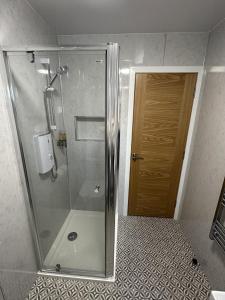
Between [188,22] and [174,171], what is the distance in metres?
1.67

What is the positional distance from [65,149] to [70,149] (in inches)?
2.3

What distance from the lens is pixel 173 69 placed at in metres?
1.77

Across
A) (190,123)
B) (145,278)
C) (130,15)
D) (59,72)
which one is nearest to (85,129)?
(59,72)

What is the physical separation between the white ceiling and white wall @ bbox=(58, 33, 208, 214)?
0.24 feet

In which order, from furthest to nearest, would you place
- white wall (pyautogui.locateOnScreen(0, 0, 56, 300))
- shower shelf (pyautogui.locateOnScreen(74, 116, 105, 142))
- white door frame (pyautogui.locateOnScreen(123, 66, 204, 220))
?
white door frame (pyautogui.locateOnScreen(123, 66, 204, 220))
shower shelf (pyautogui.locateOnScreen(74, 116, 105, 142))
white wall (pyautogui.locateOnScreen(0, 0, 56, 300))

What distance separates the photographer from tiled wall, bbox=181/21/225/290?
1.36 meters

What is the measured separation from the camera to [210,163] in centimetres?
150

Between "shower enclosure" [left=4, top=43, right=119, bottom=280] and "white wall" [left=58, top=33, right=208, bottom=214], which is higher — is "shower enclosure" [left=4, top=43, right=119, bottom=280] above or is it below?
below

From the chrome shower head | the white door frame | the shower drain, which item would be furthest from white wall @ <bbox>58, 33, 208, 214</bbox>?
the shower drain

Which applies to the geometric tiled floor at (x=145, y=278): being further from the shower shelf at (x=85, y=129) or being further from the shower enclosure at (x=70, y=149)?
the shower shelf at (x=85, y=129)

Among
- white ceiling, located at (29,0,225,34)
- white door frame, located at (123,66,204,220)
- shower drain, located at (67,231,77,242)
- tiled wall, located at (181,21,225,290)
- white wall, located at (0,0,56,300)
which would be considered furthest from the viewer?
shower drain, located at (67,231,77,242)

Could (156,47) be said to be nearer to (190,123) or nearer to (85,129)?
(190,123)

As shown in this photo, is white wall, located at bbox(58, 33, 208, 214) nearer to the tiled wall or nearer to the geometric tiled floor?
the tiled wall

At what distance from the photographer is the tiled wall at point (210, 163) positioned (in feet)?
4.47
